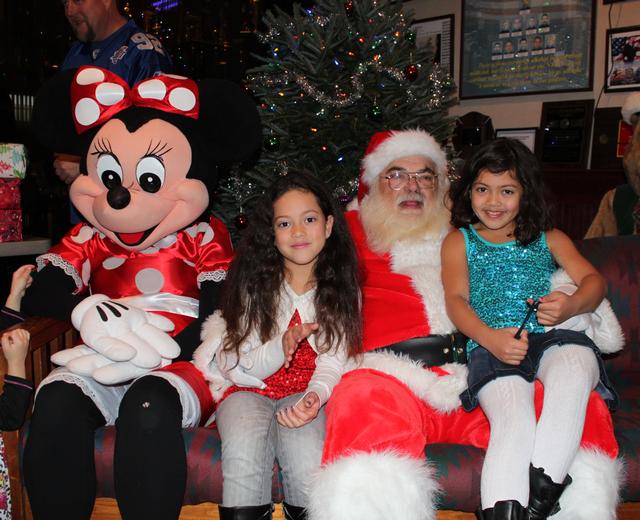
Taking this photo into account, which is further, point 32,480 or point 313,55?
point 313,55

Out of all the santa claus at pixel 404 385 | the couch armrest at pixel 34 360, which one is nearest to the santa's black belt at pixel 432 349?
the santa claus at pixel 404 385

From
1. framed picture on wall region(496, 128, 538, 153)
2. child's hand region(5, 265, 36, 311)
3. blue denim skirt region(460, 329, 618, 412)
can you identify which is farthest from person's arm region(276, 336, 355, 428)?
framed picture on wall region(496, 128, 538, 153)

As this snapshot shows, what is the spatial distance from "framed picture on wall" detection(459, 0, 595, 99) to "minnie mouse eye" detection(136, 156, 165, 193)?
12.9 ft

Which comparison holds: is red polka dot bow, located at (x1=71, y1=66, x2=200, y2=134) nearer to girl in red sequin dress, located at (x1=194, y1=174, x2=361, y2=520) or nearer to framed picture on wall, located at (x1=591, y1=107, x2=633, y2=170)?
girl in red sequin dress, located at (x1=194, y1=174, x2=361, y2=520)

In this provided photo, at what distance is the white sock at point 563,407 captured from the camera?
5.49ft

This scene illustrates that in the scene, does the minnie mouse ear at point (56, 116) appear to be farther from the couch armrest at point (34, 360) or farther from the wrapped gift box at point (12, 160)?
the wrapped gift box at point (12, 160)

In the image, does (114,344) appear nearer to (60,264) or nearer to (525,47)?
(60,264)

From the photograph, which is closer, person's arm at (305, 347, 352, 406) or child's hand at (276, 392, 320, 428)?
child's hand at (276, 392, 320, 428)

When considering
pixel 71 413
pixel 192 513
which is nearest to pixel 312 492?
pixel 192 513

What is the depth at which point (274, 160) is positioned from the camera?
125 inches

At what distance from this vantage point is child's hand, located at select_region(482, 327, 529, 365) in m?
1.84

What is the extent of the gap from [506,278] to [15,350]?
4.88 ft

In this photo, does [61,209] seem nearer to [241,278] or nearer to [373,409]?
[241,278]

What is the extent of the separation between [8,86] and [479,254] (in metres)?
4.44
